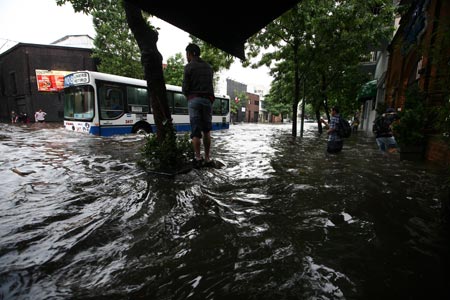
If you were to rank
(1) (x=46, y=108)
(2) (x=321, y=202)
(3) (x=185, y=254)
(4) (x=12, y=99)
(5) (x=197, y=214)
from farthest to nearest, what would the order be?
(4) (x=12, y=99) → (1) (x=46, y=108) → (2) (x=321, y=202) → (5) (x=197, y=214) → (3) (x=185, y=254)

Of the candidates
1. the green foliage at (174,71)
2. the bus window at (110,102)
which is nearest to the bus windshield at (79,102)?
the bus window at (110,102)

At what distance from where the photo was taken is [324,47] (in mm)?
12562

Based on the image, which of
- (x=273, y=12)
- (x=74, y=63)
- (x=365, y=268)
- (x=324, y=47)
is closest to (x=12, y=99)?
(x=74, y=63)

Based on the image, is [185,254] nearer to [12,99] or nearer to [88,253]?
[88,253]

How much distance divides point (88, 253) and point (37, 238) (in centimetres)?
57

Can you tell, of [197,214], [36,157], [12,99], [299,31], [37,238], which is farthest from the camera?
Result: [12,99]

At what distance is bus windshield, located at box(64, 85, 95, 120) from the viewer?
10.2 m

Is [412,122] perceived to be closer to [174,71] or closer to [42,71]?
[174,71]

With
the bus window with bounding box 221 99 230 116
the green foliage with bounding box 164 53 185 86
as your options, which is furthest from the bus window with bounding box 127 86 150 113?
the green foliage with bounding box 164 53 185 86

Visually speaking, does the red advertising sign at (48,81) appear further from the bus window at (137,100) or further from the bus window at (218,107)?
the bus window at (137,100)

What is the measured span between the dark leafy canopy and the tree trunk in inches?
202

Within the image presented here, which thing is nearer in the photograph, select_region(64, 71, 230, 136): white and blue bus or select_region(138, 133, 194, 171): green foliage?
select_region(138, 133, 194, 171): green foliage

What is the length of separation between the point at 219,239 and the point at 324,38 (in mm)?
13090

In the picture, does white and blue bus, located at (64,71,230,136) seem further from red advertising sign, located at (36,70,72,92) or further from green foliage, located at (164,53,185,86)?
red advertising sign, located at (36,70,72,92)
